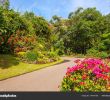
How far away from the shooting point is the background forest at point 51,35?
21.3 m

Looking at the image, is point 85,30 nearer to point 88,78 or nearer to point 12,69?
point 12,69

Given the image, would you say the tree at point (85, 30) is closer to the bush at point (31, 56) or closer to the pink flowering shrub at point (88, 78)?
the bush at point (31, 56)

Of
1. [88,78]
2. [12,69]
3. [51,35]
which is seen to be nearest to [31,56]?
[12,69]

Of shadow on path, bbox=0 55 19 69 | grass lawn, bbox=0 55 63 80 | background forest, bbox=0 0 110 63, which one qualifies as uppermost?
background forest, bbox=0 0 110 63

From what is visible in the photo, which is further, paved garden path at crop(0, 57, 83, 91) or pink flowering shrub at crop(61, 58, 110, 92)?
paved garden path at crop(0, 57, 83, 91)

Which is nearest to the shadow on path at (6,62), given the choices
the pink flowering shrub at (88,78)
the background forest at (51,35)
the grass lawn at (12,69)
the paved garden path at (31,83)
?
the grass lawn at (12,69)

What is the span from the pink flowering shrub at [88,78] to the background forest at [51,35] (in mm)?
8496

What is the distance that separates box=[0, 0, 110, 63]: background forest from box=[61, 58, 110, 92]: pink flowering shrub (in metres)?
8.50

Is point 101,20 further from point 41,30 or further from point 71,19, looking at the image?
point 41,30

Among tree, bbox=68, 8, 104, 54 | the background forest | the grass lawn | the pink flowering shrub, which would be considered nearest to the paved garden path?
the grass lawn

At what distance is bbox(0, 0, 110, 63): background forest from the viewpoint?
69.9ft

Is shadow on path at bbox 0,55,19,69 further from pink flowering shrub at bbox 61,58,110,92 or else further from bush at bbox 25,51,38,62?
pink flowering shrub at bbox 61,58,110,92
